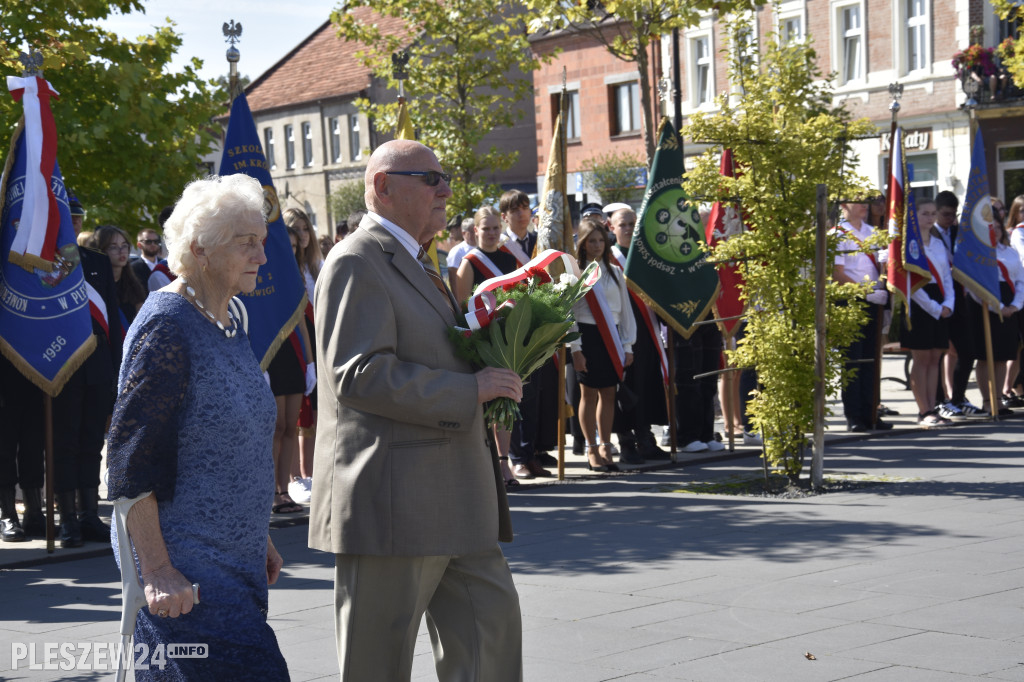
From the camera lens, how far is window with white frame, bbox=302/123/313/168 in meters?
60.0

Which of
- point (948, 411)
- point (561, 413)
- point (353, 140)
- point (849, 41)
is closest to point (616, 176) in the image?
point (849, 41)

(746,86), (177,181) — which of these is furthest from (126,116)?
(746,86)

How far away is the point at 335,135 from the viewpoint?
2309 inches

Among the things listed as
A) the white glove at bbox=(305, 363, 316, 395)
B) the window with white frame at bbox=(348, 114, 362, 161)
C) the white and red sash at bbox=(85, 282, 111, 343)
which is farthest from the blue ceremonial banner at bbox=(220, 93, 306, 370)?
the window with white frame at bbox=(348, 114, 362, 161)

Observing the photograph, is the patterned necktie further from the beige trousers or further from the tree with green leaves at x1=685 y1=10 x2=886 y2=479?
the tree with green leaves at x1=685 y1=10 x2=886 y2=479

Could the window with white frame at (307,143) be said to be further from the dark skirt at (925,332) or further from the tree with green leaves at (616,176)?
the dark skirt at (925,332)

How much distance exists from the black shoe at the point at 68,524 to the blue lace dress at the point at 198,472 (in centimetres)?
594

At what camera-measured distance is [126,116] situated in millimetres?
15289

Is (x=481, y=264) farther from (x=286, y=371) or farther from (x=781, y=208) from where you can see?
(x=781, y=208)

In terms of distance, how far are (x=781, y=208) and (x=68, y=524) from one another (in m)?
5.59

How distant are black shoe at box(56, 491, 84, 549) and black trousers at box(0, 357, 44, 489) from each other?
443 mm

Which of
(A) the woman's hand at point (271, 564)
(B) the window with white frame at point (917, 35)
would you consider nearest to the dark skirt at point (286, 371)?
(A) the woman's hand at point (271, 564)

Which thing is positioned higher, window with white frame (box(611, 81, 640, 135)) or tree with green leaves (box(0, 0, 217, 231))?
window with white frame (box(611, 81, 640, 135))

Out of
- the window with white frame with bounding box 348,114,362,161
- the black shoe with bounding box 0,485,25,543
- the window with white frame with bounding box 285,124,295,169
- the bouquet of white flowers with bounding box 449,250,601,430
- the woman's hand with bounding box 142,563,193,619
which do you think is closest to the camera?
the woman's hand with bounding box 142,563,193,619
